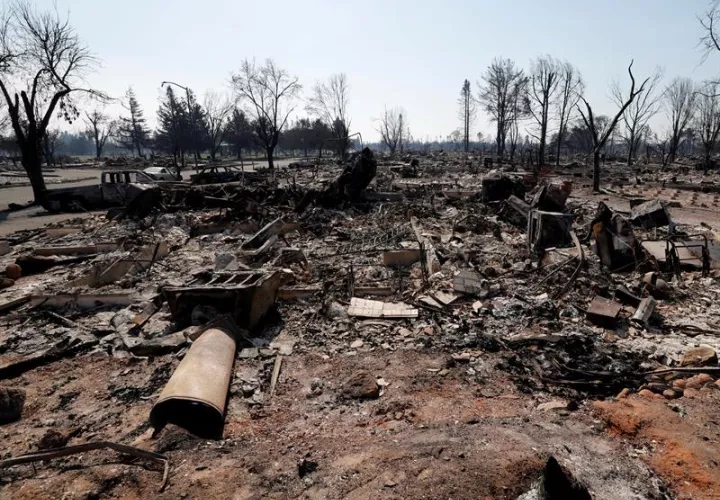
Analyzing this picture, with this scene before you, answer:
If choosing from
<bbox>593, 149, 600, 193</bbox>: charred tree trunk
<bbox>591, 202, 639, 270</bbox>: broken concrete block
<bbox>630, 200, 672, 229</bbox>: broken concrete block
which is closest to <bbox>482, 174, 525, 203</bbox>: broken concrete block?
<bbox>630, 200, 672, 229</bbox>: broken concrete block

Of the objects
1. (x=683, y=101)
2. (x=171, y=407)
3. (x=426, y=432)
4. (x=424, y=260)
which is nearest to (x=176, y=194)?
(x=424, y=260)

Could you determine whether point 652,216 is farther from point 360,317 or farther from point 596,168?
point 596,168

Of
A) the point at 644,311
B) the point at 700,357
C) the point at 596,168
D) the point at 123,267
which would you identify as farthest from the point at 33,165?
the point at 596,168

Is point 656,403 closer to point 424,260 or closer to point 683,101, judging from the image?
point 424,260

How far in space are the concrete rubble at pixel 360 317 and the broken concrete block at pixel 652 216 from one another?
7 centimetres

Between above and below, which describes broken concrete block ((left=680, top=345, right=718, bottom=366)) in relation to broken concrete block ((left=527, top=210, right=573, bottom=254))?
below

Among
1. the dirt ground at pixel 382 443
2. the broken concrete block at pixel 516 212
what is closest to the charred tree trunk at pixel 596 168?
the broken concrete block at pixel 516 212

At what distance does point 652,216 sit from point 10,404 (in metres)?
12.9

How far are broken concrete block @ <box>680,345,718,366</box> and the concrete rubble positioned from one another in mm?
17

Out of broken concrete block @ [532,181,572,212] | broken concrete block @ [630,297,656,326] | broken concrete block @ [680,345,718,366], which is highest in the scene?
broken concrete block @ [532,181,572,212]

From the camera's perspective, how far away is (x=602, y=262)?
26.3ft

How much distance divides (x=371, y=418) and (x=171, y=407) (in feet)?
6.14

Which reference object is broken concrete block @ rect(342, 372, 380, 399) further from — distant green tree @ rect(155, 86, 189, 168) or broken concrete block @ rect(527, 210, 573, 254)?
distant green tree @ rect(155, 86, 189, 168)

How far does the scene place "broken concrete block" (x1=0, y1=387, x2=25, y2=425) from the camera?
3.94 meters
